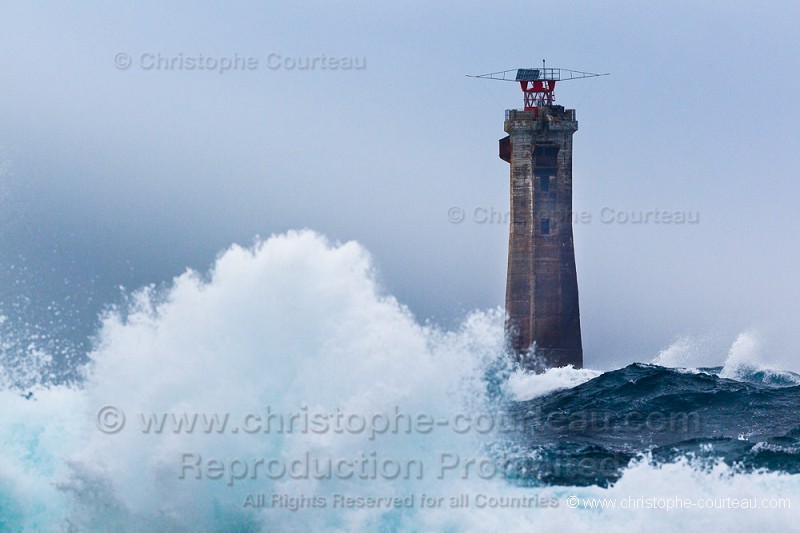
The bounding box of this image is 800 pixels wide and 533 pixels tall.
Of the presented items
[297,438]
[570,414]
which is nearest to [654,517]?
[297,438]

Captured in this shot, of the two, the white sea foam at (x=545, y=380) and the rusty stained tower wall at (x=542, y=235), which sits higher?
the rusty stained tower wall at (x=542, y=235)

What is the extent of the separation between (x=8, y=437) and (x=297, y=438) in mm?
6422

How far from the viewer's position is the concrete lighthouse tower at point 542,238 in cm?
5178

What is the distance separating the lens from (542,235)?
5191 centimetres

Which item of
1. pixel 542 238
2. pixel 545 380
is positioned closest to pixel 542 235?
pixel 542 238

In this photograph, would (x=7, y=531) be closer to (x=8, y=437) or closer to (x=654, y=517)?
(x=8, y=437)

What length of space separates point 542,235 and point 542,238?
126 millimetres

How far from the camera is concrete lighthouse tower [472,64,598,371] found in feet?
170

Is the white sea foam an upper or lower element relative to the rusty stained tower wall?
lower

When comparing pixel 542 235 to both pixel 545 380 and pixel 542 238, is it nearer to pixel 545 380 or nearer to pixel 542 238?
pixel 542 238

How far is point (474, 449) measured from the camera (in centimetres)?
2358

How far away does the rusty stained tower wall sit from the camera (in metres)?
51.8

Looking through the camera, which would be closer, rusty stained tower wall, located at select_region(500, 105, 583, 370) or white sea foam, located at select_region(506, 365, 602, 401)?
white sea foam, located at select_region(506, 365, 602, 401)

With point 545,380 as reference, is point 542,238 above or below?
above
